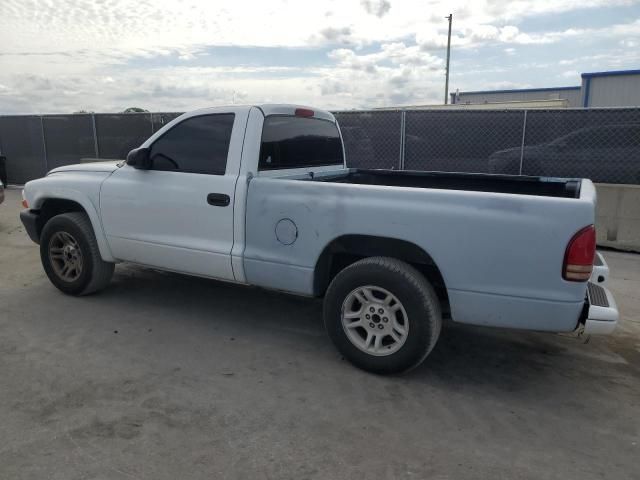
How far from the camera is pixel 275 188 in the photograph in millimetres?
3859

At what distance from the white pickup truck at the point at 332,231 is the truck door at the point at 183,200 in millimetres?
12

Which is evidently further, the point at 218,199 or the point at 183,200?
the point at 183,200

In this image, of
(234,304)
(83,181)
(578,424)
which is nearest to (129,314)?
(234,304)

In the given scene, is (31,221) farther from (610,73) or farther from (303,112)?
(610,73)

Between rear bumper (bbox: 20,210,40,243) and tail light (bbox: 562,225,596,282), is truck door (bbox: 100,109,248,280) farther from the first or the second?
tail light (bbox: 562,225,596,282)

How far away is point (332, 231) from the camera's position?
3.64 metres

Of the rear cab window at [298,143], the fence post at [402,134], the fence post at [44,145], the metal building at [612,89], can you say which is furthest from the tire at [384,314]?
the metal building at [612,89]

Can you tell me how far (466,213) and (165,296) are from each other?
3.39 m

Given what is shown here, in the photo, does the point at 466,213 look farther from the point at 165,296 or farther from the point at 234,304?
the point at 165,296

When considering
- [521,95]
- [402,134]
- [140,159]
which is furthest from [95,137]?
[521,95]

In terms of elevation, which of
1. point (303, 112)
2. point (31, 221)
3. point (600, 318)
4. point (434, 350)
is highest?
point (303, 112)

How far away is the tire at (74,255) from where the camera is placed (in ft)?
16.3

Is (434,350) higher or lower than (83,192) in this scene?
lower

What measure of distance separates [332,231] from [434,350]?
137 centimetres
